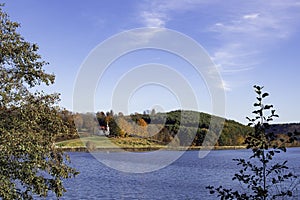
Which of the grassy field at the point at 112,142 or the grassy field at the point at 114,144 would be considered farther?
the grassy field at the point at 114,144

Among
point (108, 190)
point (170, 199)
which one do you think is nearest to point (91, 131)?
point (108, 190)

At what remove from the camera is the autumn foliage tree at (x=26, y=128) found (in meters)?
11.4

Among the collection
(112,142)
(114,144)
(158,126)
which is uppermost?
(158,126)

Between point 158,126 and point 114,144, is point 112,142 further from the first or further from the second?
point 158,126

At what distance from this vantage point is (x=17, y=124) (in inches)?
474

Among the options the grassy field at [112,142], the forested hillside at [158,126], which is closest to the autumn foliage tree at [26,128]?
the forested hillside at [158,126]

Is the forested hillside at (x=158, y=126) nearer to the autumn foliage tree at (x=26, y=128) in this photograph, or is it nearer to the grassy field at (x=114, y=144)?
the grassy field at (x=114, y=144)

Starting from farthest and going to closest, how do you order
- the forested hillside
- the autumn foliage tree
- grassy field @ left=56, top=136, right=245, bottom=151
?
1. grassy field @ left=56, top=136, right=245, bottom=151
2. the forested hillside
3. the autumn foliage tree

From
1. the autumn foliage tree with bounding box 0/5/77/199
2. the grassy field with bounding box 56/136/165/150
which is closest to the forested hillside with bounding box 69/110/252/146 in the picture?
the grassy field with bounding box 56/136/165/150

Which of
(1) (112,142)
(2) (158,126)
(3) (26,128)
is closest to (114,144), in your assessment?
(1) (112,142)

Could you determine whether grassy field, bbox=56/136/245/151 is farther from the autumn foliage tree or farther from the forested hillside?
the autumn foliage tree

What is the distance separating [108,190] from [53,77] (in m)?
21.1

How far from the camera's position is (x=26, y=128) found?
12.2m

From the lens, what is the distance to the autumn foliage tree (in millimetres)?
11445
